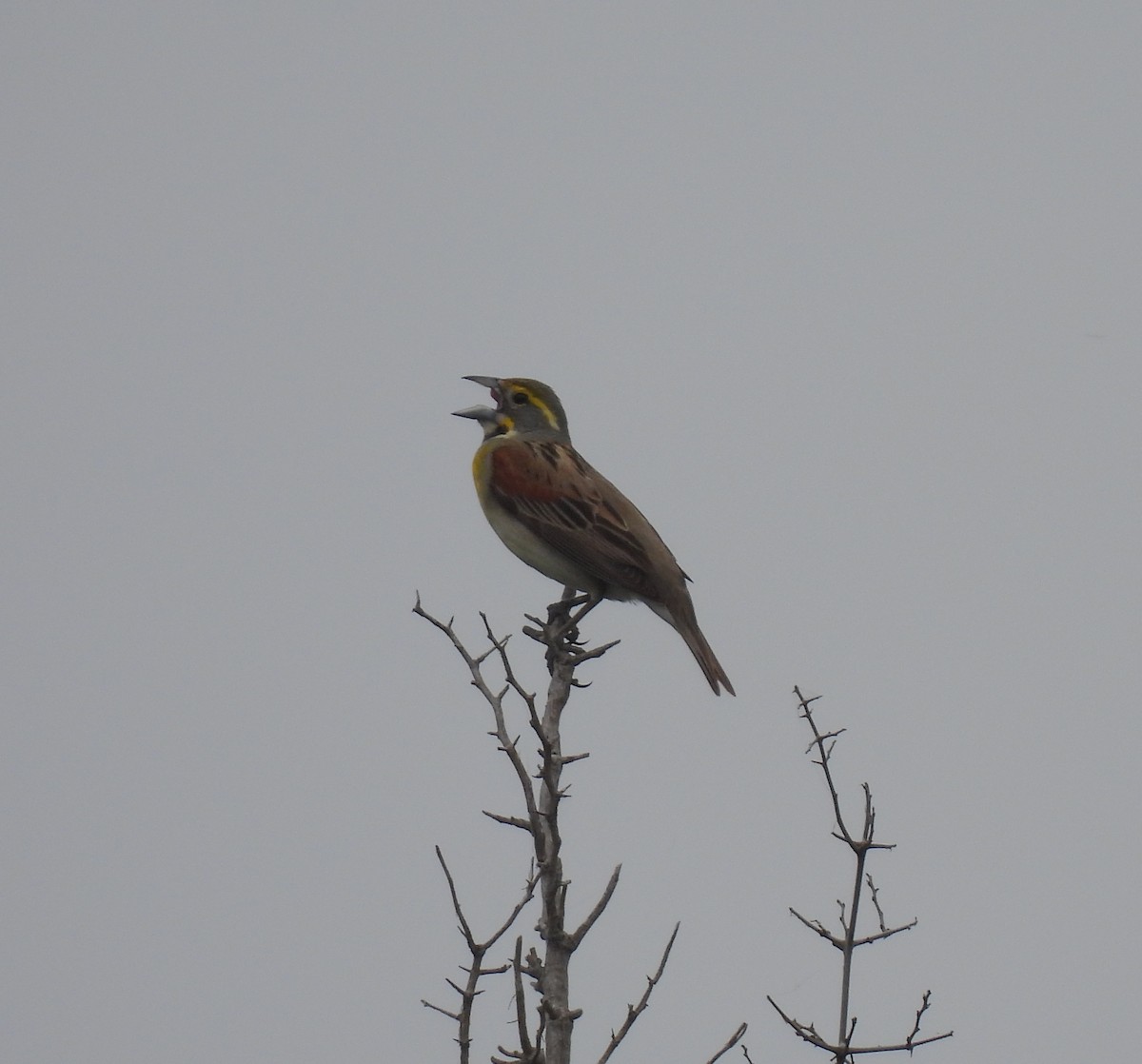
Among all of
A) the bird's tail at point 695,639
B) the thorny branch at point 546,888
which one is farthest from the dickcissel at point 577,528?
the thorny branch at point 546,888

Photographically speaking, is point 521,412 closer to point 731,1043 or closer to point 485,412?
point 485,412

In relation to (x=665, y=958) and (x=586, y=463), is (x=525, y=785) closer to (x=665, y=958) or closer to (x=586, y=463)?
(x=665, y=958)

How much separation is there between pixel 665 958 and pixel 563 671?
72.3 inches

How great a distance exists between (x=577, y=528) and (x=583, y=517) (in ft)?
0.37

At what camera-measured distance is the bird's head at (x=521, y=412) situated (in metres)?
10.7

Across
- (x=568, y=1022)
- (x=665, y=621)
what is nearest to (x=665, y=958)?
(x=568, y=1022)

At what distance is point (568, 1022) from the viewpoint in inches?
199

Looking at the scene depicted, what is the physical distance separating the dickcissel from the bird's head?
5 centimetres

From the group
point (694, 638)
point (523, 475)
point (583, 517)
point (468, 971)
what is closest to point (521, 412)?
point (523, 475)

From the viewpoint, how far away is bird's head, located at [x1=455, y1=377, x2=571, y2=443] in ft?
35.0

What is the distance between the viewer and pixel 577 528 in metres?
9.51

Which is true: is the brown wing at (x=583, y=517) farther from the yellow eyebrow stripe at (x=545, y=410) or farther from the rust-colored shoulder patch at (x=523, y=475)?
the yellow eyebrow stripe at (x=545, y=410)

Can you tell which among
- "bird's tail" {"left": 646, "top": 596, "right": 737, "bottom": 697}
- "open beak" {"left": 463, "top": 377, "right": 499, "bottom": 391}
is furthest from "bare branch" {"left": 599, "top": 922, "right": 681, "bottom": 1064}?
"open beak" {"left": 463, "top": 377, "right": 499, "bottom": 391}

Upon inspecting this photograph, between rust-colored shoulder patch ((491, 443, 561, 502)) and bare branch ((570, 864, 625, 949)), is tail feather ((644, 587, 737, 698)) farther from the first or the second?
bare branch ((570, 864, 625, 949))
